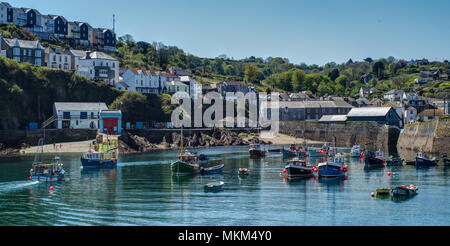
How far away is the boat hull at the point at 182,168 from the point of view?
61.0 metres

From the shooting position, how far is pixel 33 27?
490 ft

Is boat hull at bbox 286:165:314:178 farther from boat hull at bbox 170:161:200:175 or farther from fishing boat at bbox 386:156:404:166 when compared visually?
fishing boat at bbox 386:156:404:166

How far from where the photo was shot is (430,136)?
90.5m

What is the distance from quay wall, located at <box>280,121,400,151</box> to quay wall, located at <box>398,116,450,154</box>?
26.2 feet

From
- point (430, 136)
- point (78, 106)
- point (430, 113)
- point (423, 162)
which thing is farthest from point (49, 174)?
point (430, 113)

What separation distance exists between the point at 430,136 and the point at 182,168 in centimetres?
5404

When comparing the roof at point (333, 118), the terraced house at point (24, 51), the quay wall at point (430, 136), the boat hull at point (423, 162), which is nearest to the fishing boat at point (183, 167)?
the boat hull at point (423, 162)

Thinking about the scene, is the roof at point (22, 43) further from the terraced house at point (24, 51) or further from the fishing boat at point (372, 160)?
the fishing boat at point (372, 160)

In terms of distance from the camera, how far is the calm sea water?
3628 cm

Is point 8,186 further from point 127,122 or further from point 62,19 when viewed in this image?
point 62,19

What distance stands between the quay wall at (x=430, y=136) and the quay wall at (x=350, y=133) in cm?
798

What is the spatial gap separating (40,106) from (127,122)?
19.6m
